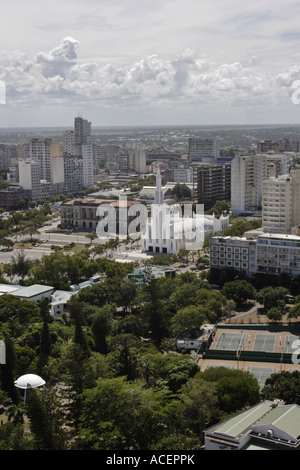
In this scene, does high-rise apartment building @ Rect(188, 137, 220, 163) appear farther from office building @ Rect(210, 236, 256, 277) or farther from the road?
office building @ Rect(210, 236, 256, 277)

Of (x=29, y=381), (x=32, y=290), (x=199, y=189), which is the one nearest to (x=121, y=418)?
(x=29, y=381)

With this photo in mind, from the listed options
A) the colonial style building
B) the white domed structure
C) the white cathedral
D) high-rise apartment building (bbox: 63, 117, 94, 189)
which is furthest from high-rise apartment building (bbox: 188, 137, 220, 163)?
the white domed structure

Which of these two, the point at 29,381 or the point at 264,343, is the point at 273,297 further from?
the point at 29,381

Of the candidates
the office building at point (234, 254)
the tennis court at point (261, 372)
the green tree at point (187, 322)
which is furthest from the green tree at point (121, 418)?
the office building at point (234, 254)

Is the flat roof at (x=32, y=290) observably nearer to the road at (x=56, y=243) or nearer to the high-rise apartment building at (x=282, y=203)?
the road at (x=56, y=243)

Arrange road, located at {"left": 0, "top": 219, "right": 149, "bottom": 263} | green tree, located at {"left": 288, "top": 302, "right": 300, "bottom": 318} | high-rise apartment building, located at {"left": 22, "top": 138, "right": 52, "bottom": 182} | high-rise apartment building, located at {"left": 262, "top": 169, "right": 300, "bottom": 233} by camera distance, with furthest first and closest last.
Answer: high-rise apartment building, located at {"left": 22, "top": 138, "right": 52, "bottom": 182} < high-rise apartment building, located at {"left": 262, "top": 169, "right": 300, "bottom": 233} < road, located at {"left": 0, "top": 219, "right": 149, "bottom": 263} < green tree, located at {"left": 288, "top": 302, "right": 300, "bottom": 318}

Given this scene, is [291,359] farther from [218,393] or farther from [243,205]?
[243,205]
